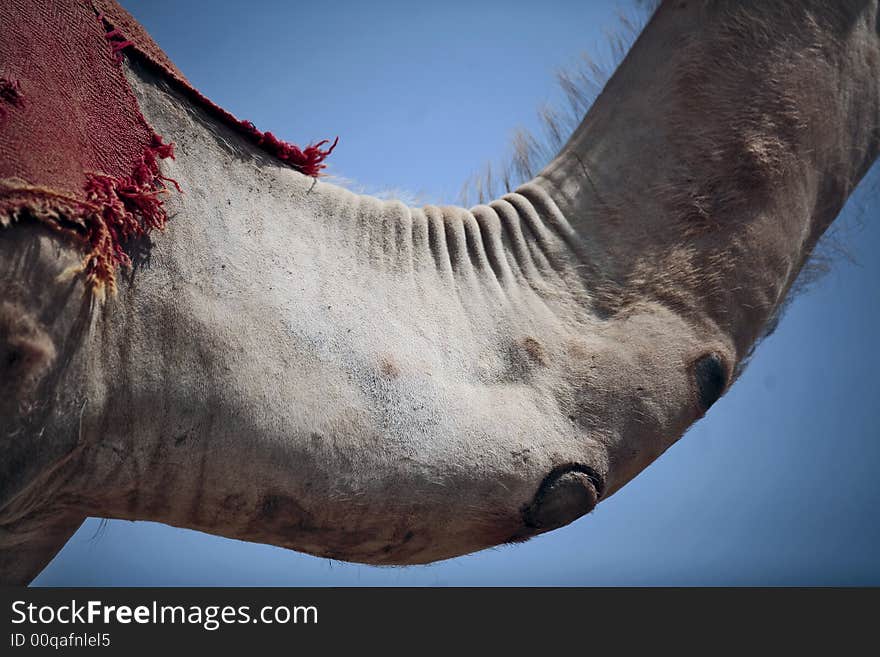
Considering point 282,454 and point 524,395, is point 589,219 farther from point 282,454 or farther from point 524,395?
point 282,454

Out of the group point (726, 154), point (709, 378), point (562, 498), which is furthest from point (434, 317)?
point (726, 154)

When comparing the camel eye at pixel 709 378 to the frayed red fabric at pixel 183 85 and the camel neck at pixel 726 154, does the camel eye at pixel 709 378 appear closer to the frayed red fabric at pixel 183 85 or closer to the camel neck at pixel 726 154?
the camel neck at pixel 726 154

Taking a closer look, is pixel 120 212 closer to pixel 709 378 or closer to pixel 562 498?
pixel 562 498

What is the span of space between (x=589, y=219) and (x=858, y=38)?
63cm

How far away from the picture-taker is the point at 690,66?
68.4 inches

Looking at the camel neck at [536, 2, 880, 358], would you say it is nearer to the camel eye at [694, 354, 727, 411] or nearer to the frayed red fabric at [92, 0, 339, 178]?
the camel eye at [694, 354, 727, 411]

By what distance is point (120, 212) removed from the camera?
4.36 ft

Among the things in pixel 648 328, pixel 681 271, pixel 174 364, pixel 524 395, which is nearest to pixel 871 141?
pixel 681 271

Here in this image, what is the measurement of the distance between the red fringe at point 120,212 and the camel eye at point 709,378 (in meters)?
0.92

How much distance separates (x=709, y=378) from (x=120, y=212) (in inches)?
39.5

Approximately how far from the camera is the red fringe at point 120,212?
1300 millimetres

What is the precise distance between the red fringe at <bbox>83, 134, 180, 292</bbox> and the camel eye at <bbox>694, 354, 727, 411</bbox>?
92cm

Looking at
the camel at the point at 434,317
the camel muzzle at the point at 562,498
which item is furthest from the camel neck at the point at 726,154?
the camel muzzle at the point at 562,498

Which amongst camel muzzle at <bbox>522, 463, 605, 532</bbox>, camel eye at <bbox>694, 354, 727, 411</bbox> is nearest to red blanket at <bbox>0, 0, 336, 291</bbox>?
camel muzzle at <bbox>522, 463, 605, 532</bbox>
